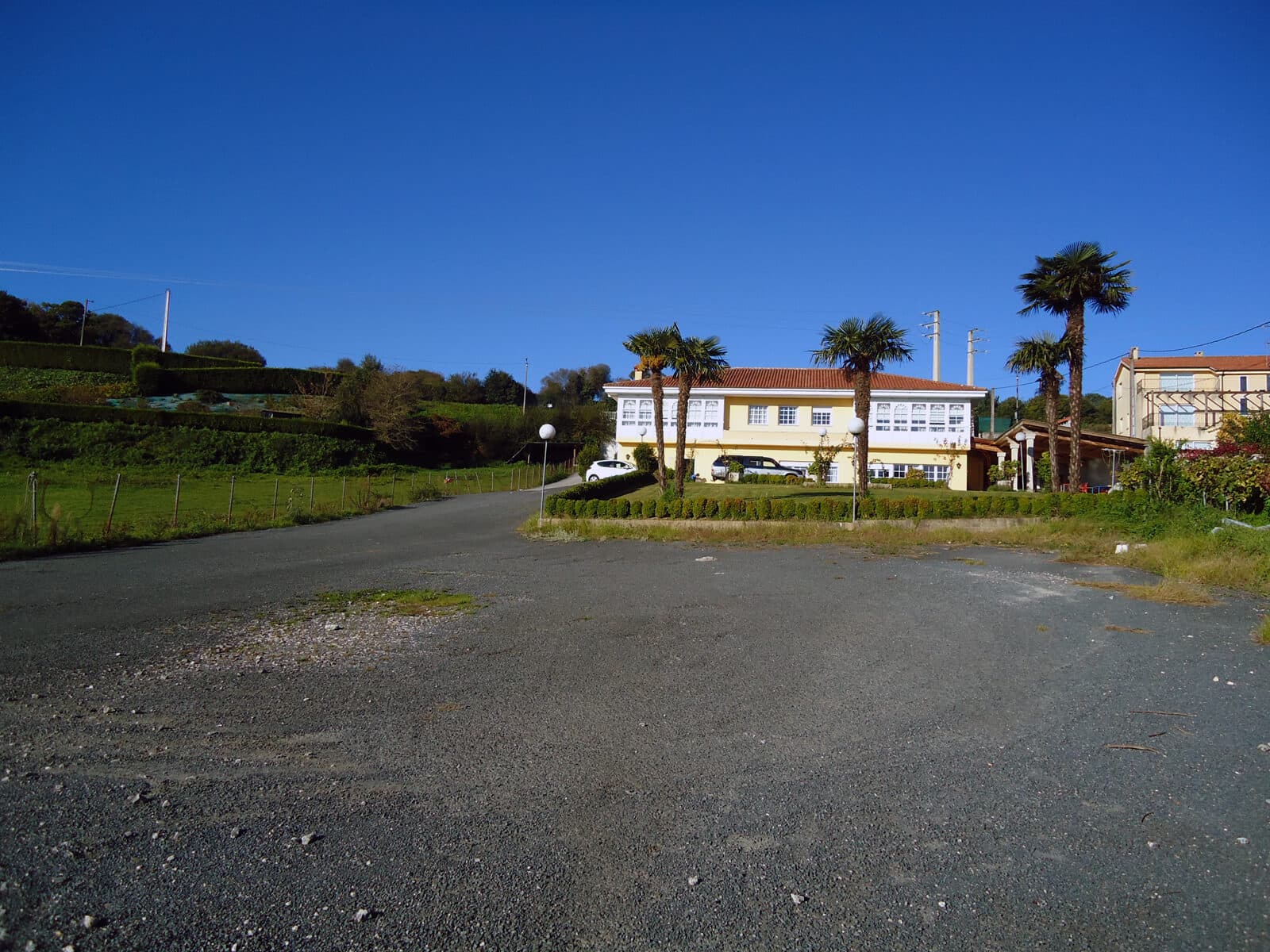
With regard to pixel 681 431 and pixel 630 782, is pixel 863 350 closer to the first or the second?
pixel 681 431

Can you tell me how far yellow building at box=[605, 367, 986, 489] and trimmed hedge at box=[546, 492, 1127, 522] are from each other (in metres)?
17.2

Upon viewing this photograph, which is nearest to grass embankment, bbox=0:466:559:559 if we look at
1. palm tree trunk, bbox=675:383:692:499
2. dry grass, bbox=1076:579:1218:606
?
palm tree trunk, bbox=675:383:692:499

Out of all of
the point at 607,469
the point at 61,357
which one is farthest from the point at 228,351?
the point at 607,469

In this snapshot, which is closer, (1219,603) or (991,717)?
(991,717)

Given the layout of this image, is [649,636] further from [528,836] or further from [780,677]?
[528,836]

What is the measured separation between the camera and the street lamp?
37406 millimetres

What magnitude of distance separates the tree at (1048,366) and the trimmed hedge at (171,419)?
3526cm

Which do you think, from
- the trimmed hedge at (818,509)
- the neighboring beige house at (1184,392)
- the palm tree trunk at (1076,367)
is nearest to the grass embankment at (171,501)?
the trimmed hedge at (818,509)

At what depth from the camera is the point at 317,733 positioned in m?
5.00

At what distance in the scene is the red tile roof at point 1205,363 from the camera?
48.9m

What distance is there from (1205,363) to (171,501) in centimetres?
5743

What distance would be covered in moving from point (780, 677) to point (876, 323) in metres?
22.8

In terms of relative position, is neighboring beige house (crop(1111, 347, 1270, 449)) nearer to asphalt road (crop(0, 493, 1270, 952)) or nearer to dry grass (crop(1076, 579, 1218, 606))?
dry grass (crop(1076, 579, 1218, 606))

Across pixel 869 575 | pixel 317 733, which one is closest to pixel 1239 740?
pixel 317 733
